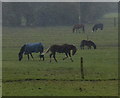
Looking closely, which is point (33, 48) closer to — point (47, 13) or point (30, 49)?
point (30, 49)

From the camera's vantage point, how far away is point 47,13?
136875 mm

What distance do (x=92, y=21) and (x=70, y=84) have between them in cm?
11658

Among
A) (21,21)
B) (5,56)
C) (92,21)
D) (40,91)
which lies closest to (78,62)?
(5,56)

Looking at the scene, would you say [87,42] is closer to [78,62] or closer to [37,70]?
[78,62]

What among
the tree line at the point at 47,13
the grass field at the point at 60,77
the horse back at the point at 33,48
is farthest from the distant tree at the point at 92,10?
the grass field at the point at 60,77

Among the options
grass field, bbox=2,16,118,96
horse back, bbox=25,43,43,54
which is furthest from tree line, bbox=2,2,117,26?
grass field, bbox=2,16,118,96

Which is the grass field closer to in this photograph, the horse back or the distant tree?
the horse back

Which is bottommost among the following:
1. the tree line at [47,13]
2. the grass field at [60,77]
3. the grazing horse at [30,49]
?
the grass field at [60,77]

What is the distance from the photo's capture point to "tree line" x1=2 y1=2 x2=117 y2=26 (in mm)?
130000

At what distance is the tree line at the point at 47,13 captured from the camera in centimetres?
13000

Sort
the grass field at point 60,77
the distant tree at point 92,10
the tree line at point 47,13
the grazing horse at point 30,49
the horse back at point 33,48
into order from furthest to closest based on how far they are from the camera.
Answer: the distant tree at point 92,10
the tree line at point 47,13
the horse back at point 33,48
the grazing horse at point 30,49
the grass field at point 60,77

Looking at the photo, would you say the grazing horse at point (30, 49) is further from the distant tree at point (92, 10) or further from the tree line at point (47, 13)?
the distant tree at point (92, 10)

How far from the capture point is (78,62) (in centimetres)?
3609

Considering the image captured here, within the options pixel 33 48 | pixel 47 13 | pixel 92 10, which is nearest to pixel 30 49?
pixel 33 48
